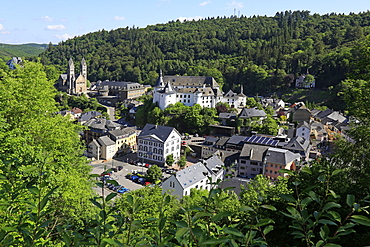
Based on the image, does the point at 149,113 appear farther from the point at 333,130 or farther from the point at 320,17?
the point at 320,17

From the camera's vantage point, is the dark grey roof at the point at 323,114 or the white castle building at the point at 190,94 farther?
the dark grey roof at the point at 323,114

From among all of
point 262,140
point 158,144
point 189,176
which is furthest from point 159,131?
point 189,176

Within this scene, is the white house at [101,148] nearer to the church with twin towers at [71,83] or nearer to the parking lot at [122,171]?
the parking lot at [122,171]

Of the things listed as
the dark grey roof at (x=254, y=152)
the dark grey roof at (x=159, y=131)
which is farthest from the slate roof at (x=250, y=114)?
the dark grey roof at (x=254, y=152)

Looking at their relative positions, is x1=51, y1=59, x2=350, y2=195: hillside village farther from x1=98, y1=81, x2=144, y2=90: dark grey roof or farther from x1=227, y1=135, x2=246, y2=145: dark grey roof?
x1=98, y1=81, x2=144, y2=90: dark grey roof

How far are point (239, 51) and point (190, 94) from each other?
5770 cm

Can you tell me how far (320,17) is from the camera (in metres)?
121

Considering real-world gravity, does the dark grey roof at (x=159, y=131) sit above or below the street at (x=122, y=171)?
above

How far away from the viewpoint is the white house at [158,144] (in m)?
35.5

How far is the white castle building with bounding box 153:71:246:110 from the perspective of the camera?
47.0 metres

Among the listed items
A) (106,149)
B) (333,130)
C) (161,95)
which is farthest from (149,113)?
(333,130)

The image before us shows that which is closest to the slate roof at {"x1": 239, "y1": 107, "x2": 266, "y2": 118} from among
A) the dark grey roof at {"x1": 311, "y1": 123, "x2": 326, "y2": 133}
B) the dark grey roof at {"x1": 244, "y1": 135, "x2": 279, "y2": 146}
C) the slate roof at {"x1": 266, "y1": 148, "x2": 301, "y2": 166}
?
the dark grey roof at {"x1": 311, "y1": 123, "x2": 326, "y2": 133}

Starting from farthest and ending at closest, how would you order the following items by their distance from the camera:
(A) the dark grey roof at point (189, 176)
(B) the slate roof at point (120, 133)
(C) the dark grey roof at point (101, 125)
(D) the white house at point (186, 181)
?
(C) the dark grey roof at point (101, 125) → (B) the slate roof at point (120, 133) → (A) the dark grey roof at point (189, 176) → (D) the white house at point (186, 181)

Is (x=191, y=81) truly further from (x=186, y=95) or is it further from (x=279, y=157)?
(x=279, y=157)
